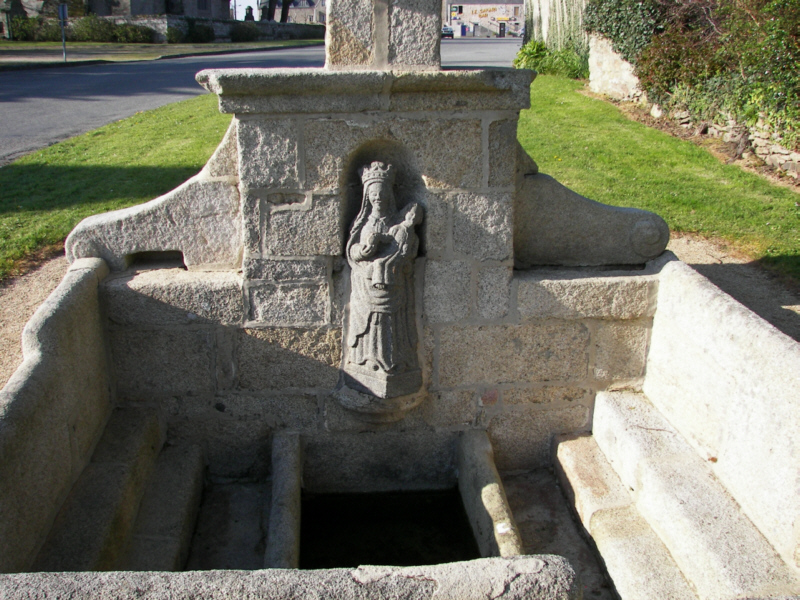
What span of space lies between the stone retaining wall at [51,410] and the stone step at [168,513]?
0.35 m

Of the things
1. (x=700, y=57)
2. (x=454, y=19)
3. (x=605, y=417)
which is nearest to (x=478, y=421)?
(x=605, y=417)

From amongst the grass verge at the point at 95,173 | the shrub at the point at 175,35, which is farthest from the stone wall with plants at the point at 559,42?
the shrub at the point at 175,35

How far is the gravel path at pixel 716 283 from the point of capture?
13.9 feet

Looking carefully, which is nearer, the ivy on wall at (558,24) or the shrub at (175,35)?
the ivy on wall at (558,24)

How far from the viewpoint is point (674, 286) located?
3264mm

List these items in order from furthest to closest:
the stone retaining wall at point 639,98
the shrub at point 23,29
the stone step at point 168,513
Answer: the shrub at point 23,29
the stone retaining wall at point 639,98
the stone step at point 168,513

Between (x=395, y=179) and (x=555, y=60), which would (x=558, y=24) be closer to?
(x=555, y=60)

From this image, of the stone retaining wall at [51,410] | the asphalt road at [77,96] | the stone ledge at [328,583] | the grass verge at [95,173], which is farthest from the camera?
the asphalt road at [77,96]

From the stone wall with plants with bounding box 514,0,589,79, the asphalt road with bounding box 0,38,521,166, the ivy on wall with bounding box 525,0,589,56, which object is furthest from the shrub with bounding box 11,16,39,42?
the stone wall with plants with bounding box 514,0,589,79

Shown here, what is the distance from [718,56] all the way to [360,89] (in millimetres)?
7959

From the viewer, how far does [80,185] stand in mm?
7332

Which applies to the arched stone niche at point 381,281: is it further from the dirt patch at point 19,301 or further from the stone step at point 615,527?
the dirt patch at point 19,301

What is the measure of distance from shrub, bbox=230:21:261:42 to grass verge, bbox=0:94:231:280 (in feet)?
84.0

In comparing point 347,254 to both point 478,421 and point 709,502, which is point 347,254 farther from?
point 709,502
